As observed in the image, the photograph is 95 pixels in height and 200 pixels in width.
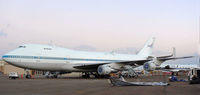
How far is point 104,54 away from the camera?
126 feet

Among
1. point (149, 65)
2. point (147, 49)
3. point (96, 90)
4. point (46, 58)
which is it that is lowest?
point (96, 90)

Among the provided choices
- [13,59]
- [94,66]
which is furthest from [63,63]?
[13,59]

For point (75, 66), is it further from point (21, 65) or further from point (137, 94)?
point (137, 94)

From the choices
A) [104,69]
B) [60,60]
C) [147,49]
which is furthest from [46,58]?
[147,49]

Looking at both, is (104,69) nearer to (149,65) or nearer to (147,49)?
(149,65)

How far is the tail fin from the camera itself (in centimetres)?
4753

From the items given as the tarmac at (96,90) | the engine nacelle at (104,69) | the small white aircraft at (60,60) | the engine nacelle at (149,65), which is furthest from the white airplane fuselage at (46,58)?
the tarmac at (96,90)

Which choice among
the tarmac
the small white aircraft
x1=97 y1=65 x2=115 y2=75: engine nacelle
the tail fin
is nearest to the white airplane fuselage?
the small white aircraft

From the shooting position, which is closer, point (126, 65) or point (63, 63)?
point (63, 63)

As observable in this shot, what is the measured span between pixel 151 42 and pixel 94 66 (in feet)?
66.4

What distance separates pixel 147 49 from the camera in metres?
48.1

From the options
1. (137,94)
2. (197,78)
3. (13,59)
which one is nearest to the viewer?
(137,94)

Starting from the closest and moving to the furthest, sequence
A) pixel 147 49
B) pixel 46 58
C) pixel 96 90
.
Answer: pixel 96 90 < pixel 46 58 < pixel 147 49

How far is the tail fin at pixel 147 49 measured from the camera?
1871 inches
